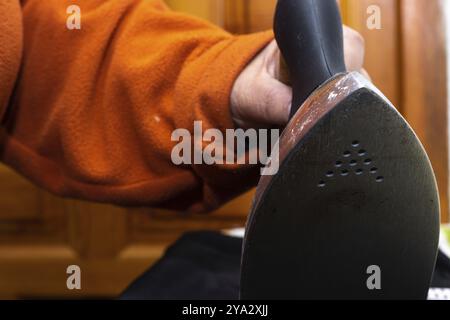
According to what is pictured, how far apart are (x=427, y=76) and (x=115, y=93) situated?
0.54 m

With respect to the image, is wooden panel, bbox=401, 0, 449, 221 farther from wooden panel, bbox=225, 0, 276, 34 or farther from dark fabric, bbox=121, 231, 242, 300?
dark fabric, bbox=121, 231, 242, 300

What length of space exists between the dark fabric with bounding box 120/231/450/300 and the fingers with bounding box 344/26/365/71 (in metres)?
0.17

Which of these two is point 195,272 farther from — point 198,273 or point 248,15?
point 248,15

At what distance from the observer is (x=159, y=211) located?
807mm

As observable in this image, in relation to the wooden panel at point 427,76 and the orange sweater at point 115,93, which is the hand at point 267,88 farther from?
the wooden panel at point 427,76

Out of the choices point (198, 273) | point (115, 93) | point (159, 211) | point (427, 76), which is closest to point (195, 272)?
point (198, 273)

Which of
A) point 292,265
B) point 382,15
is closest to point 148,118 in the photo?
point 292,265

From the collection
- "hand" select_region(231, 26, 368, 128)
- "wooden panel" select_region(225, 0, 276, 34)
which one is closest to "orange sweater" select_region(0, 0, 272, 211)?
"hand" select_region(231, 26, 368, 128)

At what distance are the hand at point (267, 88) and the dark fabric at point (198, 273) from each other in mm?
130

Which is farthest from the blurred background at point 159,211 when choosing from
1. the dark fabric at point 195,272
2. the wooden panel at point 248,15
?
the dark fabric at point 195,272

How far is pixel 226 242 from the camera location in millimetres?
500

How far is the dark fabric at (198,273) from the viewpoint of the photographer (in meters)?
0.38

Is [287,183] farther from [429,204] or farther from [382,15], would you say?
[382,15]

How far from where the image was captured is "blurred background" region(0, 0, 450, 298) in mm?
743
